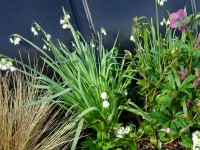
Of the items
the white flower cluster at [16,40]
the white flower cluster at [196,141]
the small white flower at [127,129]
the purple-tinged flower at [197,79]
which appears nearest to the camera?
the white flower cluster at [196,141]

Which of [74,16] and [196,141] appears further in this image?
Result: [74,16]

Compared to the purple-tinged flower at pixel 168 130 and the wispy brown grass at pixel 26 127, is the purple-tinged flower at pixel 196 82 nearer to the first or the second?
the purple-tinged flower at pixel 168 130

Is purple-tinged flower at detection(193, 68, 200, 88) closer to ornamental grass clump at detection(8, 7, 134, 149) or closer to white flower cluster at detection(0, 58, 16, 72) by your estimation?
ornamental grass clump at detection(8, 7, 134, 149)

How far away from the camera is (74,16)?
2816 millimetres

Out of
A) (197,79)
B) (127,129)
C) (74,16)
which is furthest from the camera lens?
(74,16)

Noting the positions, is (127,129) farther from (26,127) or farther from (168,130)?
(26,127)

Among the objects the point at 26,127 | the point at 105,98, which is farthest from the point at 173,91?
the point at 26,127

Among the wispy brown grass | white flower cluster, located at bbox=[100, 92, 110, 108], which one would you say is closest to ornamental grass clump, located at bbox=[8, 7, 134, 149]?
white flower cluster, located at bbox=[100, 92, 110, 108]

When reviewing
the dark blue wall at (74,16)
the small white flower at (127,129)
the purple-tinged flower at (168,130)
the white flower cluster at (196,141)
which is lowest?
the white flower cluster at (196,141)

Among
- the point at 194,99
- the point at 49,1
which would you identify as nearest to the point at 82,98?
the point at 194,99

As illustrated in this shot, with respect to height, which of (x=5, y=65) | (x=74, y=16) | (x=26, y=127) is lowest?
(x=26, y=127)

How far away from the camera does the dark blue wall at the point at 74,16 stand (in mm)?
2584

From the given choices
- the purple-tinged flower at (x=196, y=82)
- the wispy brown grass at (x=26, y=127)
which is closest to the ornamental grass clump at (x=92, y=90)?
the wispy brown grass at (x=26, y=127)

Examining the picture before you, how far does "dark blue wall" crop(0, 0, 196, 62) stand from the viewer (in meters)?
2.58
